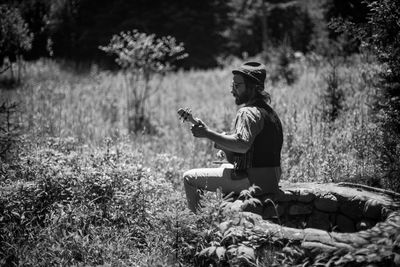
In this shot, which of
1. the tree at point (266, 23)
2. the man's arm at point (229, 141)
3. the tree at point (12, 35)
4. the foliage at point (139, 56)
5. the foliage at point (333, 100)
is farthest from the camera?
the tree at point (266, 23)

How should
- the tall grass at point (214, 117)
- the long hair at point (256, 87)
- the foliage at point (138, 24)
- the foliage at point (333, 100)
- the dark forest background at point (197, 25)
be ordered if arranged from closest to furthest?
the long hair at point (256, 87)
the tall grass at point (214, 117)
the foliage at point (333, 100)
the dark forest background at point (197, 25)
the foliage at point (138, 24)

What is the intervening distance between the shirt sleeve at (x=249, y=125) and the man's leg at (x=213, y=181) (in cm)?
49

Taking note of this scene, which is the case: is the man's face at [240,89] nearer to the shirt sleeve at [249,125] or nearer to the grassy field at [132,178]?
the shirt sleeve at [249,125]

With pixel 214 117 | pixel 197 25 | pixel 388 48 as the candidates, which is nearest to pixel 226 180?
pixel 388 48

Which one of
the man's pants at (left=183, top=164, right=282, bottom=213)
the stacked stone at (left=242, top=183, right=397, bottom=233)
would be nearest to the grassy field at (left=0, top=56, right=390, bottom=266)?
the man's pants at (left=183, top=164, right=282, bottom=213)

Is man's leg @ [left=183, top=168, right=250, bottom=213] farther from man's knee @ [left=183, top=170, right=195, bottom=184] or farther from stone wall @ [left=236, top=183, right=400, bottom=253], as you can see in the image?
stone wall @ [left=236, top=183, right=400, bottom=253]

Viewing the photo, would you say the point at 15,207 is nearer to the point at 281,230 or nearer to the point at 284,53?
the point at 281,230

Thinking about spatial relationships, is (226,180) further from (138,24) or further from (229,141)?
(138,24)

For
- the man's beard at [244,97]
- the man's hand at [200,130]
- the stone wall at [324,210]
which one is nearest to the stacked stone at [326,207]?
the stone wall at [324,210]

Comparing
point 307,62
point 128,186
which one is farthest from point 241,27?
point 128,186

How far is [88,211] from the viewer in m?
4.45

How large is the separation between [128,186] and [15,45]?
7.49 meters

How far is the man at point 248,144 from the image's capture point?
A: 377cm

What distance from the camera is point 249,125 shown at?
3.76 m
